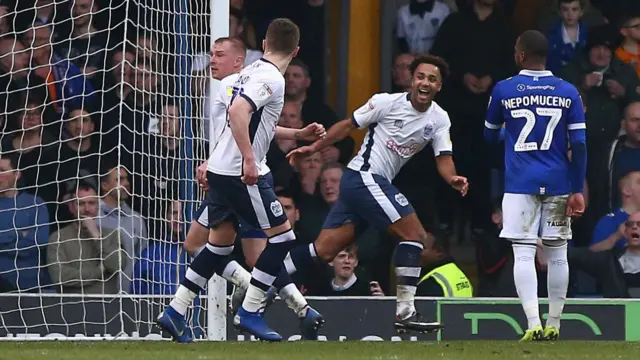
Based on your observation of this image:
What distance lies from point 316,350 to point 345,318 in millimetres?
2547

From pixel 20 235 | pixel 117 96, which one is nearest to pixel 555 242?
pixel 117 96

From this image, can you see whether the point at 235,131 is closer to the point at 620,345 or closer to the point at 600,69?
the point at 620,345

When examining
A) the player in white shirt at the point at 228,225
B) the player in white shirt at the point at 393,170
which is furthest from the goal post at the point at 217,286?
the player in white shirt at the point at 393,170

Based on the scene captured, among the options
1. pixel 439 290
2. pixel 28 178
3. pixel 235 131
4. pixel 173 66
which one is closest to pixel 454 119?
pixel 439 290

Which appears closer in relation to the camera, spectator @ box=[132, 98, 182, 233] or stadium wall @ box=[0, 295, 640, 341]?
stadium wall @ box=[0, 295, 640, 341]

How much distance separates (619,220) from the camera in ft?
38.9

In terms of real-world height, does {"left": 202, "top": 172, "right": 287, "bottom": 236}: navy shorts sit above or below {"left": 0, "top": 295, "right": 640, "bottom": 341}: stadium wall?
above

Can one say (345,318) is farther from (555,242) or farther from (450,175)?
(555,242)

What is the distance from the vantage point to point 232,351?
26.3 feet

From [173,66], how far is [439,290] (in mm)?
2487

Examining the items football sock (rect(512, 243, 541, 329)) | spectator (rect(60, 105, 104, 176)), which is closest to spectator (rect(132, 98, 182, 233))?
spectator (rect(60, 105, 104, 176))

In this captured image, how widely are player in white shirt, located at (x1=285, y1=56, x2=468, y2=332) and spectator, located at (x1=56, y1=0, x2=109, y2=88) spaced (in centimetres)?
223

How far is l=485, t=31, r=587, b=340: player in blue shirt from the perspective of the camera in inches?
372

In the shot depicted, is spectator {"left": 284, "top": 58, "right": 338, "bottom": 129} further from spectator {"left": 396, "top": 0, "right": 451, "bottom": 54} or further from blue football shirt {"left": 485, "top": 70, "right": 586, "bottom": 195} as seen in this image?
blue football shirt {"left": 485, "top": 70, "right": 586, "bottom": 195}
